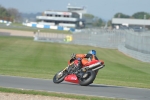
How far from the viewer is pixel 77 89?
14.6 m

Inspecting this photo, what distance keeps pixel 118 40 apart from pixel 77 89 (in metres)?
43.8

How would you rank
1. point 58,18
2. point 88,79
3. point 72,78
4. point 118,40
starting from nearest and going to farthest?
point 88,79 → point 72,78 → point 118,40 → point 58,18

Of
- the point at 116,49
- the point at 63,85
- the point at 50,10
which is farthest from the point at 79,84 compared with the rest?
the point at 50,10

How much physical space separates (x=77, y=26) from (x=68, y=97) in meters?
170

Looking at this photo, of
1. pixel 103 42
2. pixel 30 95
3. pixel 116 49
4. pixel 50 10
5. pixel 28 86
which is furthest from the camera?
pixel 50 10

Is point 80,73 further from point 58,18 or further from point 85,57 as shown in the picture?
point 58,18

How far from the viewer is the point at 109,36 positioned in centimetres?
5881

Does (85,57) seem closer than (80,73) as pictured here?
No

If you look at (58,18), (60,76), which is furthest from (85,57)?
(58,18)

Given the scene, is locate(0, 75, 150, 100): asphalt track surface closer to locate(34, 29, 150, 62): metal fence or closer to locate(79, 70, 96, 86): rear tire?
locate(79, 70, 96, 86): rear tire

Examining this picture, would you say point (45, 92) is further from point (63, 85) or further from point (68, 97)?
point (63, 85)

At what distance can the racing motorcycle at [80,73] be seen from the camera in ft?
50.0

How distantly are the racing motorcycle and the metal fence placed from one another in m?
21.5

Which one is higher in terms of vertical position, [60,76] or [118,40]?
[60,76]
